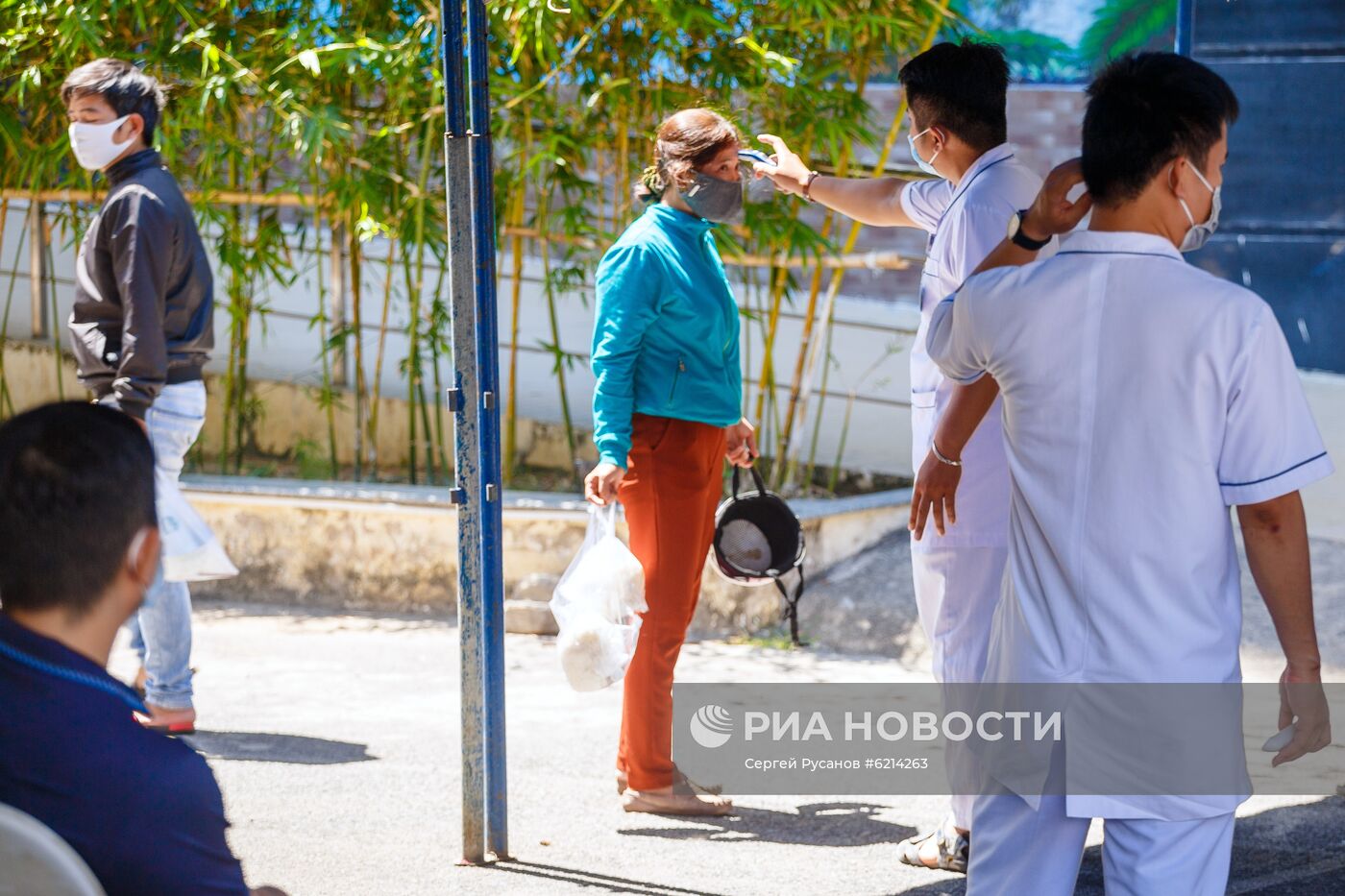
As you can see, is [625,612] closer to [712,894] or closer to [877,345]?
[712,894]

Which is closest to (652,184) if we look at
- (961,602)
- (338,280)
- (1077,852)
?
(961,602)

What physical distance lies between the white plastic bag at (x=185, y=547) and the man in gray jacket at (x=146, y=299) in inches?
2.1

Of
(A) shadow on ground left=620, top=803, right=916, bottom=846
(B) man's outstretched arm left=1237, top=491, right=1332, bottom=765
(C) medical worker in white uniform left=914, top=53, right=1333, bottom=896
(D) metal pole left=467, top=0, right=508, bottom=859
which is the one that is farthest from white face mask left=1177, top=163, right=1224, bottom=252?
(A) shadow on ground left=620, top=803, right=916, bottom=846

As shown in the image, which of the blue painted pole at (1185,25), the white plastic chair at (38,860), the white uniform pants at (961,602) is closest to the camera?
the white plastic chair at (38,860)

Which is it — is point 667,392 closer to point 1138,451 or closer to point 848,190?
point 848,190

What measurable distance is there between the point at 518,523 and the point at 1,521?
441 centimetres

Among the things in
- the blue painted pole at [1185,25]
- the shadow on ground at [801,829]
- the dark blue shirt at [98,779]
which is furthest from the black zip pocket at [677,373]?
the dark blue shirt at [98,779]

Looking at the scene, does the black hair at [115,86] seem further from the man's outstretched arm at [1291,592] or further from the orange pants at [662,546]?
the man's outstretched arm at [1291,592]

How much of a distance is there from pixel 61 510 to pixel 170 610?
8.83 ft

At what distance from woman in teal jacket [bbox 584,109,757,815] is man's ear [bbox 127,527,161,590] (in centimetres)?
196

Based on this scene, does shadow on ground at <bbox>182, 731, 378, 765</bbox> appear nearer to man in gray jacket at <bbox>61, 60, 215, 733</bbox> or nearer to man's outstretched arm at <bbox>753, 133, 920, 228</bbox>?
man in gray jacket at <bbox>61, 60, 215, 733</bbox>

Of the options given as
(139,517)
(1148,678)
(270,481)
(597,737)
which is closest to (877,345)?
(270,481)

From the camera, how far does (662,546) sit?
3.68 meters

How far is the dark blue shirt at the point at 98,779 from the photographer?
1.46 m
